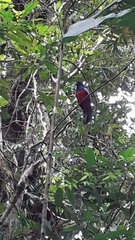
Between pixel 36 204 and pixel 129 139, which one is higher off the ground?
pixel 129 139

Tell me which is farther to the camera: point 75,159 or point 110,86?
point 110,86

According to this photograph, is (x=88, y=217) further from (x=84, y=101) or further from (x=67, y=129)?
(x=67, y=129)

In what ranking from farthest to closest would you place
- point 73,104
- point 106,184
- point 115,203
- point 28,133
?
1. point 73,104
2. point 28,133
3. point 106,184
4. point 115,203

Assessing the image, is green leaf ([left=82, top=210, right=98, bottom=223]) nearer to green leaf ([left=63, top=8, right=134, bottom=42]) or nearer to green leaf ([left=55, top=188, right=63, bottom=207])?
green leaf ([left=55, top=188, right=63, bottom=207])

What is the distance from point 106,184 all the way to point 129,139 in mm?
1090

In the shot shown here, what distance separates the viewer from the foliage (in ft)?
5.04

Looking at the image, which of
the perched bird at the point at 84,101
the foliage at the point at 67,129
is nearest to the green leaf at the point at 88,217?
the foliage at the point at 67,129

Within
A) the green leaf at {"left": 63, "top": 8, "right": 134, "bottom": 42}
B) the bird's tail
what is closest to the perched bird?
the bird's tail

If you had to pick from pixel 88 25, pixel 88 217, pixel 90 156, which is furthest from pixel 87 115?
pixel 88 25

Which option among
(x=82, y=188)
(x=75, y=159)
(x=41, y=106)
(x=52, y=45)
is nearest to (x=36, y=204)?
(x=75, y=159)

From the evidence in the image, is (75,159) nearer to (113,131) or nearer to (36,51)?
(113,131)

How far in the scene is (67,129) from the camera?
2.69 m

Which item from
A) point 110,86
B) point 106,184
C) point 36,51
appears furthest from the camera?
point 110,86

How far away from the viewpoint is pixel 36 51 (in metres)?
1.97
